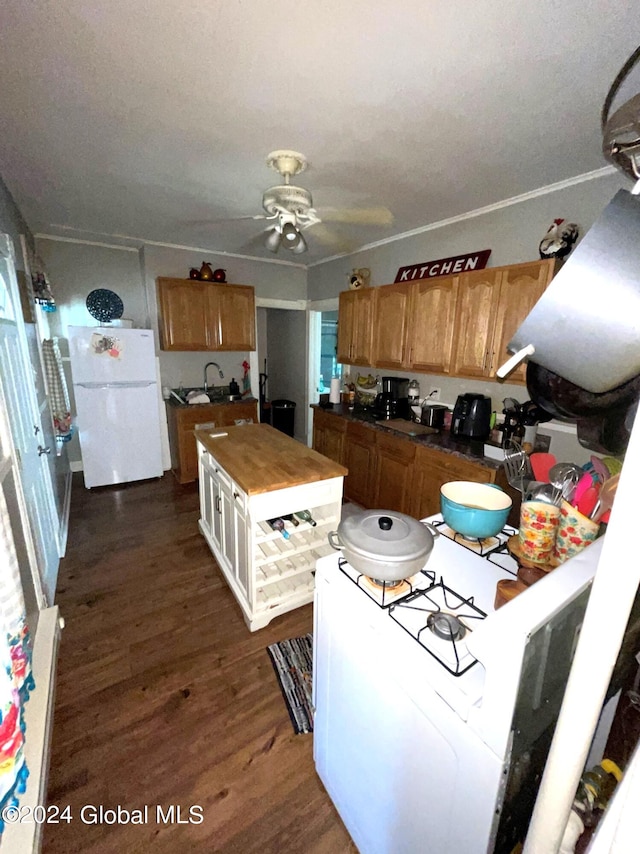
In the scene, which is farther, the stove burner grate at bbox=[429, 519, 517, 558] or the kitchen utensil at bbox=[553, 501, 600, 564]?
the stove burner grate at bbox=[429, 519, 517, 558]

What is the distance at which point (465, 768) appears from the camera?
2.26 feet

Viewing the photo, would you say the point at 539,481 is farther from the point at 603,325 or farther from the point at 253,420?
the point at 253,420

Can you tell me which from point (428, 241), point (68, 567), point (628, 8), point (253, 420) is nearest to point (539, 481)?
point (628, 8)

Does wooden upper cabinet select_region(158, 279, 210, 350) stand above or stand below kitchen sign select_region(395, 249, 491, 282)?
below

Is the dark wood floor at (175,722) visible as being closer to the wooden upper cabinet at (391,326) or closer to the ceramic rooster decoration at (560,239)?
the wooden upper cabinet at (391,326)

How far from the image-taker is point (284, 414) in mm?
5430

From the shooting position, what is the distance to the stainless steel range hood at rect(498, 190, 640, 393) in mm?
528

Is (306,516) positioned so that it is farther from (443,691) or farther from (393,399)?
(393,399)

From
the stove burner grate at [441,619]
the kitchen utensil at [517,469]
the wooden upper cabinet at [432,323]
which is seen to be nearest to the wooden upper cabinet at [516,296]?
the wooden upper cabinet at [432,323]

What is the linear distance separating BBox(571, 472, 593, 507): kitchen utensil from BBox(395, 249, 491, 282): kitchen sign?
2.15 metres

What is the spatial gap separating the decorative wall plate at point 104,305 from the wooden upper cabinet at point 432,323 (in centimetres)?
319

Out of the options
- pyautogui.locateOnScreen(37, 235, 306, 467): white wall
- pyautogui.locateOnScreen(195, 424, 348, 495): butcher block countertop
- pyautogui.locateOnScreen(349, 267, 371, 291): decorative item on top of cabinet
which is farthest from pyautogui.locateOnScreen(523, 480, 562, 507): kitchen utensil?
pyautogui.locateOnScreen(37, 235, 306, 467): white wall

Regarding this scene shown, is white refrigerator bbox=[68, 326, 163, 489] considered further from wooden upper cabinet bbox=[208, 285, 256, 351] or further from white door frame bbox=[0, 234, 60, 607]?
white door frame bbox=[0, 234, 60, 607]

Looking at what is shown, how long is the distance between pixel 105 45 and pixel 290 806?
2782 mm
